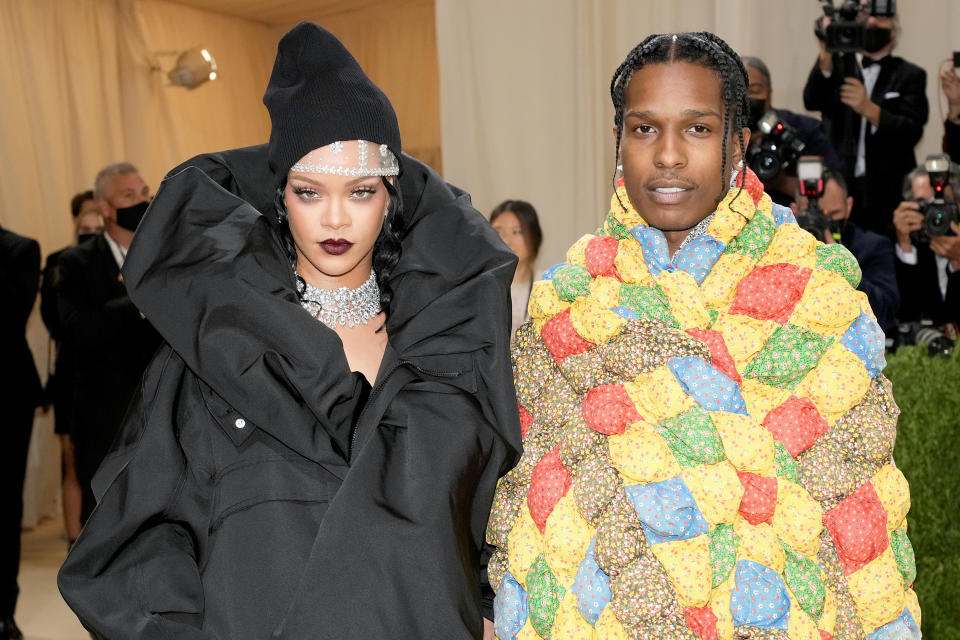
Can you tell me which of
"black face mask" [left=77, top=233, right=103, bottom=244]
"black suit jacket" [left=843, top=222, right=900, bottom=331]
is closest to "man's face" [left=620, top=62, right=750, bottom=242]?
"black suit jacket" [left=843, top=222, right=900, bottom=331]

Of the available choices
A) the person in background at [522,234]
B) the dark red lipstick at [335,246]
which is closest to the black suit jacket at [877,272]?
the person in background at [522,234]

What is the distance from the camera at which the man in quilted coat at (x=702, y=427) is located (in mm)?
1563

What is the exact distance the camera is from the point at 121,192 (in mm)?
4336

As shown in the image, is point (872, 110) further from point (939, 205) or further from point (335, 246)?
point (335, 246)

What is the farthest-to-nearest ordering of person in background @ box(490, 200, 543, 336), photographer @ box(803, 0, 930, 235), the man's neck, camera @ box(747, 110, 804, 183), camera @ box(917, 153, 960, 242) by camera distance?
person in background @ box(490, 200, 543, 336), the man's neck, photographer @ box(803, 0, 930, 235), camera @ box(917, 153, 960, 242), camera @ box(747, 110, 804, 183)

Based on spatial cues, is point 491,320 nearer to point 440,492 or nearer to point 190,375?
point 440,492

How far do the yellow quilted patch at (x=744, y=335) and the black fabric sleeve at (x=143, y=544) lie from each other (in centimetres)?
88

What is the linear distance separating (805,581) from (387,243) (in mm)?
900

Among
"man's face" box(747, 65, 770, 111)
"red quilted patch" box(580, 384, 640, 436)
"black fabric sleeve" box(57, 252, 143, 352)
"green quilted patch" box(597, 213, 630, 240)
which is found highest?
"man's face" box(747, 65, 770, 111)

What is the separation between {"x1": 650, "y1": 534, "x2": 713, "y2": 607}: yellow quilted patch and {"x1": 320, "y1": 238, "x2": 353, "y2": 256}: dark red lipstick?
0.71m

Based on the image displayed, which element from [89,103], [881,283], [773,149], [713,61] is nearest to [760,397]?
[713,61]

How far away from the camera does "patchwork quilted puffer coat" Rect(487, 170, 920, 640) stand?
1.56m

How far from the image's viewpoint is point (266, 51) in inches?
353

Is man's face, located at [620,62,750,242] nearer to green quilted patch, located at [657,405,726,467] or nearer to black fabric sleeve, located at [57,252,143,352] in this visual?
green quilted patch, located at [657,405,726,467]
